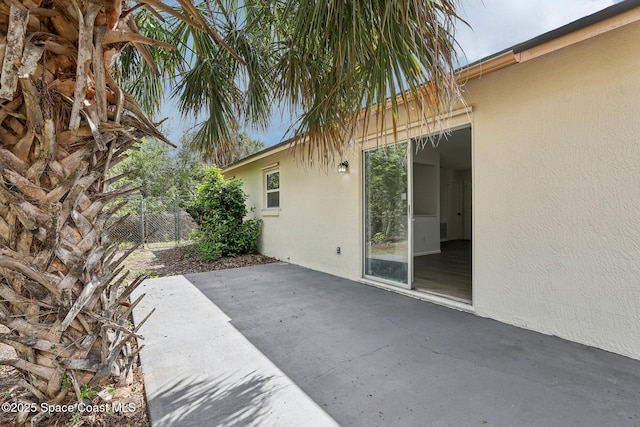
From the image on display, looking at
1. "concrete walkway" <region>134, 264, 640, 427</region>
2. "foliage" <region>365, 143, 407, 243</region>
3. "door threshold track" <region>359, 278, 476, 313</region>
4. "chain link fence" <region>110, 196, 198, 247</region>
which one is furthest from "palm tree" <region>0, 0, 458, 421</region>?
"chain link fence" <region>110, 196, 198, 247</region>

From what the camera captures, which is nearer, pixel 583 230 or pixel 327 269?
pixel 583 230

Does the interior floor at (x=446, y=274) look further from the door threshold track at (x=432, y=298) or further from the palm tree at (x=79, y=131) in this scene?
the palm tree at (x=79, y=131)

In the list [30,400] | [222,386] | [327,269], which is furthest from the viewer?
[327,269]

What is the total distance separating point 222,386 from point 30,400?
1.17 m

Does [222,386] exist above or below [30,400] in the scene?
below

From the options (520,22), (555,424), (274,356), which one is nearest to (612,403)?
(555,424)

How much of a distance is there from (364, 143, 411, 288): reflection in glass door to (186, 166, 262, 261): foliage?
4.76 m

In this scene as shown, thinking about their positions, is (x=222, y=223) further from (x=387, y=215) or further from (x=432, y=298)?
(x=432, y=298)

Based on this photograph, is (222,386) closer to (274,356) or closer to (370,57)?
(274,356)

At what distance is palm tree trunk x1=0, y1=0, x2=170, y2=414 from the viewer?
1691mm

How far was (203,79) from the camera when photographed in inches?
147

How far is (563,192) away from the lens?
3197 mm

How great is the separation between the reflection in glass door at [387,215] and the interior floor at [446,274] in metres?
0.53

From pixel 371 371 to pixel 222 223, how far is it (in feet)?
24.0
